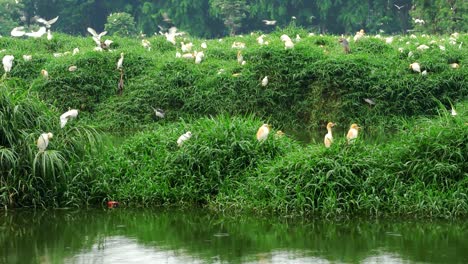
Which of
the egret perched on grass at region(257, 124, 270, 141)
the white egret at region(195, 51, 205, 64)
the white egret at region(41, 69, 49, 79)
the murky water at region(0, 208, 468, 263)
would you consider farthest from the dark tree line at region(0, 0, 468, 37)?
the murky water at region(0, 208, 468, 263)

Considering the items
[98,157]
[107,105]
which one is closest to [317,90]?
[107,105]

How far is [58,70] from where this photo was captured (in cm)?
1841

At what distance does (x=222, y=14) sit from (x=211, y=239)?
101ft

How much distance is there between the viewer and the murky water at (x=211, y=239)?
8250 mm

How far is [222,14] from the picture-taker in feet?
129

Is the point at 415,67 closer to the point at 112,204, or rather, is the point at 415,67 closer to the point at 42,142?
the point at 112,204

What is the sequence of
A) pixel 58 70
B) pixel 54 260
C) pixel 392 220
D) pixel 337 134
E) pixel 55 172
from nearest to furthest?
pixel 54 260 → pixel 392 220 → pixel 55 172 → pixel 337 134 → pixel 58 70

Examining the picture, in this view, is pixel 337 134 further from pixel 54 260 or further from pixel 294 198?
pixel 54 260

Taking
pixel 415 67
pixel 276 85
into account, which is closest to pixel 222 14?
pixel 276 85

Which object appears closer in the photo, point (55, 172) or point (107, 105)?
point (55, 172)

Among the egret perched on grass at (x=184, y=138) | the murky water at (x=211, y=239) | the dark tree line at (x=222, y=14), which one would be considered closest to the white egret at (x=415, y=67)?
the egret perched on grass at (x=184, y=138)

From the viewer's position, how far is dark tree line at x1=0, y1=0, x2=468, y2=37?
3750 cm

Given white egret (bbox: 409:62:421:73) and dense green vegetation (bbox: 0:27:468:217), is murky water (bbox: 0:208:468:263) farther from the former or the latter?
white egret (bbox: 409:62:421:73)

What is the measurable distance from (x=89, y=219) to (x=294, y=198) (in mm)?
2028
